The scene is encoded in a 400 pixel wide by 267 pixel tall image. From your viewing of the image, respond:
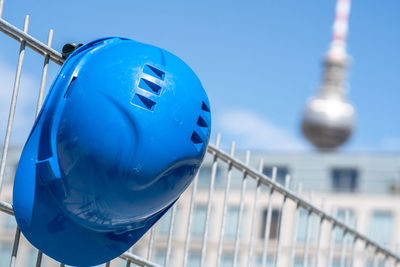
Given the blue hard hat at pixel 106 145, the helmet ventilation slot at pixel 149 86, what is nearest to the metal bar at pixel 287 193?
the blue hard hat at pixel 106 145

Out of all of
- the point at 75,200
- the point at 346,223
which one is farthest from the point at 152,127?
the point at 346,223

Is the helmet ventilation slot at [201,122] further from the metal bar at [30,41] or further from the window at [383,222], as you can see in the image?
the window at [383,222]

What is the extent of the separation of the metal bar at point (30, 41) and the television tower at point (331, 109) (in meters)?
67.7

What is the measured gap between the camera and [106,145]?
271 cm

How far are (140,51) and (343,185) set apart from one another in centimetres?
4579

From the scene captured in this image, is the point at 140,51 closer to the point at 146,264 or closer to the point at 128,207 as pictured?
the point at 128,207

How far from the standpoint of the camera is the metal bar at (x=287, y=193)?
424cm

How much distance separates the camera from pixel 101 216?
288cm

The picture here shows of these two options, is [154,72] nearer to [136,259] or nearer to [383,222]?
[136,259]

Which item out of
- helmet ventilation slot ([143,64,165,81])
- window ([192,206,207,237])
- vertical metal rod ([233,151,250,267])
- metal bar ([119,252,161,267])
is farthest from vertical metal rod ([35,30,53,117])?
window ([192,206,207,237])

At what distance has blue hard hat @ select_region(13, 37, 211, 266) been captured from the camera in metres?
2.72

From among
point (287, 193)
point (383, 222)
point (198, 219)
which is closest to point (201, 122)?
point (287, 193)

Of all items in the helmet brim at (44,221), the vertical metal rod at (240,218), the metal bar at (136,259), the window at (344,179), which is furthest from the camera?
the window at (344,179)

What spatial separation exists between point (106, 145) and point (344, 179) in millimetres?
46290
